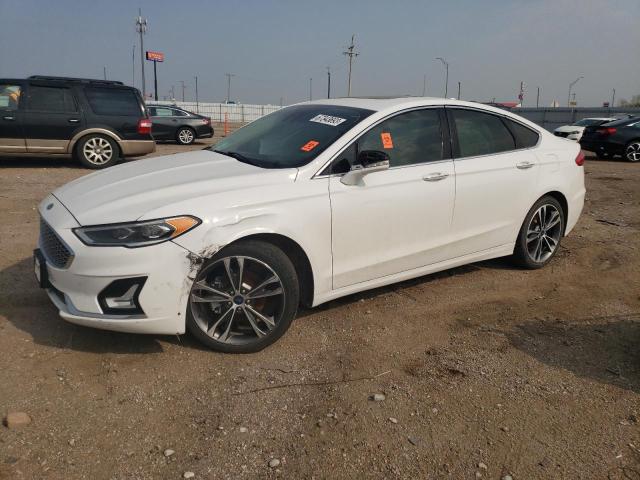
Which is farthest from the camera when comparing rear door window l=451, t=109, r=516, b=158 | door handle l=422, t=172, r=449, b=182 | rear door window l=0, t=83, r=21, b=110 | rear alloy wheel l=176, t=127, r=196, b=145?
rear alloy wheel l=176, t=127, r=196, b=145

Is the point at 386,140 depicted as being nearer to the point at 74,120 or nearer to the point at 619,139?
the point at 74,120

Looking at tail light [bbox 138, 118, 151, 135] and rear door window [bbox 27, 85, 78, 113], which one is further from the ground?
rear door window [bbox 27, 85, 78, 113]

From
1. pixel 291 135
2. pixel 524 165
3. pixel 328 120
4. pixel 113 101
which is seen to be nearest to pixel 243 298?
pixel 291 135

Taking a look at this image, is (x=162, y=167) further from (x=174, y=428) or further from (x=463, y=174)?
A: (x=463, y=174)

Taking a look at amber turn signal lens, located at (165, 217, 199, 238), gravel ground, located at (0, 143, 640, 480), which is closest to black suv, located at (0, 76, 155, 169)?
gravel ground, located at (0, 143, 640, 480)

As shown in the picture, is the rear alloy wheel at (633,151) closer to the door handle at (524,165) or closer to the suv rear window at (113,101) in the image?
the door handle at (524,165)

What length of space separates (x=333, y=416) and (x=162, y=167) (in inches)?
84.9

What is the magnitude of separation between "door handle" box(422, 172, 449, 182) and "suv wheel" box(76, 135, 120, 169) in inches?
337

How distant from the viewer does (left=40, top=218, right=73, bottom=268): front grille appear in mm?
3098

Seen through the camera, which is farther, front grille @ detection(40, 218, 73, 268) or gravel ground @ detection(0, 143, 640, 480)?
front grille @ detection(40, 218, 73, 268)

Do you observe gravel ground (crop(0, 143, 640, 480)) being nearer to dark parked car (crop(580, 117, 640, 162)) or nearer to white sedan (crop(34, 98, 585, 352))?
white sedan (crop(34, 98, 585, 352))

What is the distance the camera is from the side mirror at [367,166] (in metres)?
3.64

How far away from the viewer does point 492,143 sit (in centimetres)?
467

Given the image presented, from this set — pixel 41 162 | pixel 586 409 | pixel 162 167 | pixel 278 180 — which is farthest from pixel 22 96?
pixel 586 409
